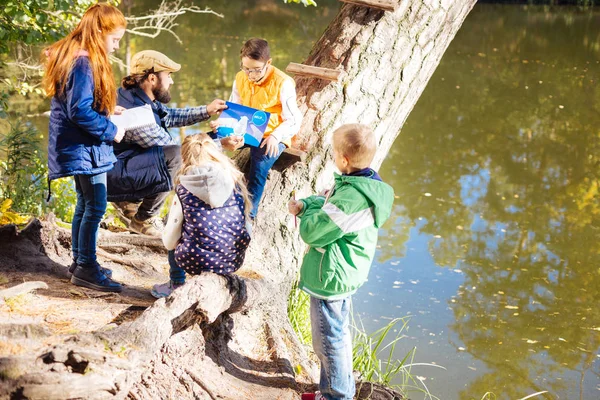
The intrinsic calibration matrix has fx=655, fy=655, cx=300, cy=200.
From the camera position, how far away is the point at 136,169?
3338 mm

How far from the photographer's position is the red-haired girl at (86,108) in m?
2.77

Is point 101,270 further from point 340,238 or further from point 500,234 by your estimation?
point 500,234

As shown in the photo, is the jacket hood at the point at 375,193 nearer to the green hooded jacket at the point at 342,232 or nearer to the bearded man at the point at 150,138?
the green hooded jacket at the point at 342,232

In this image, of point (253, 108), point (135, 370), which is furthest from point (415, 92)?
point (135, 370)

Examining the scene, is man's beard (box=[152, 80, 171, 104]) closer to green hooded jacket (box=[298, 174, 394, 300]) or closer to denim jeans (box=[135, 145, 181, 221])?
denim jeans (box=[135, 145, 181, 221])

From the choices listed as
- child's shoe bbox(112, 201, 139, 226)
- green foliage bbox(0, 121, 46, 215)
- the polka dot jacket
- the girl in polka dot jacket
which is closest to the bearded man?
child's shoe bbox(112, 201, 139, 226)

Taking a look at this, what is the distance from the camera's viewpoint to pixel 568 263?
257 inches

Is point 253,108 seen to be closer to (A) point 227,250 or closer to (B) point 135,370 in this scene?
(A) point 227,250

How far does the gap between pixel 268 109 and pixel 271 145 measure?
0.23 metres

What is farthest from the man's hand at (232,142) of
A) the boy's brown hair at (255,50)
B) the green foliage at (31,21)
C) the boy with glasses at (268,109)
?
the green foliage at (31,21)

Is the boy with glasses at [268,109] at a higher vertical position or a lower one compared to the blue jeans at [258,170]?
higher

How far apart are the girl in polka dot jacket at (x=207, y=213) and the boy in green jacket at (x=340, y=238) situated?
267 mm

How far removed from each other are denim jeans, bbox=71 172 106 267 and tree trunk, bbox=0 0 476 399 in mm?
179

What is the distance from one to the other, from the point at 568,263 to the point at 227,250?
4.85m
